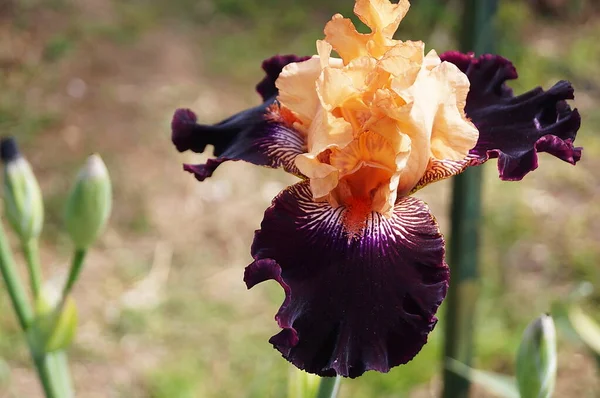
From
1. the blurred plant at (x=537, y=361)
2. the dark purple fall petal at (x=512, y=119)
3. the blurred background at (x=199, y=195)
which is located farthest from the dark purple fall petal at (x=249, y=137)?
the blurred background at (x=199, y=195)

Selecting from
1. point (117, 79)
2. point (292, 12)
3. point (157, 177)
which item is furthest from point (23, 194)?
point (292, 12)

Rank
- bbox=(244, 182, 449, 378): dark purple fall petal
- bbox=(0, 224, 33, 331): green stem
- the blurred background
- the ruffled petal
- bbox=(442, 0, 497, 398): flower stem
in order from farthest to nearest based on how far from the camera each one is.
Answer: the blurred background < bbox=(442, 0, 497, 398): flower stem < bbox=(0, 224, 33, 331): green stem < the ruffled petal < bbox=(244, 182, 449, 378): dark purple fall petal

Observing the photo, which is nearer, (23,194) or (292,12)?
(23,194)

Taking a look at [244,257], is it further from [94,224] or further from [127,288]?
[94,224]

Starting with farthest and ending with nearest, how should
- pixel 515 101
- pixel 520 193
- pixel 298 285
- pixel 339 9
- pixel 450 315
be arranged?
pixel 339 9
pixel 520 193
pixel 450 315
pixel 515 101
pixel 298 285

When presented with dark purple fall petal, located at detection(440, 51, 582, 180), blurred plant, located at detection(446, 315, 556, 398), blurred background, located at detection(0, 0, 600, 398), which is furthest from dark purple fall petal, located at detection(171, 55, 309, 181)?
blurred background, located at detection(0, 0, 600, 398)

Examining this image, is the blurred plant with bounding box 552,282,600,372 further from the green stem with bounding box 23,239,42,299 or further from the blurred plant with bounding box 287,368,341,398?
the green stem with bounding box 23,239,42,299

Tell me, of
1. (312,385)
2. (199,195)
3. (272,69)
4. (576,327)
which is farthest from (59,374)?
(199,195)

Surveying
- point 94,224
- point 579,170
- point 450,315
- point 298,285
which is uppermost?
point 298,285
